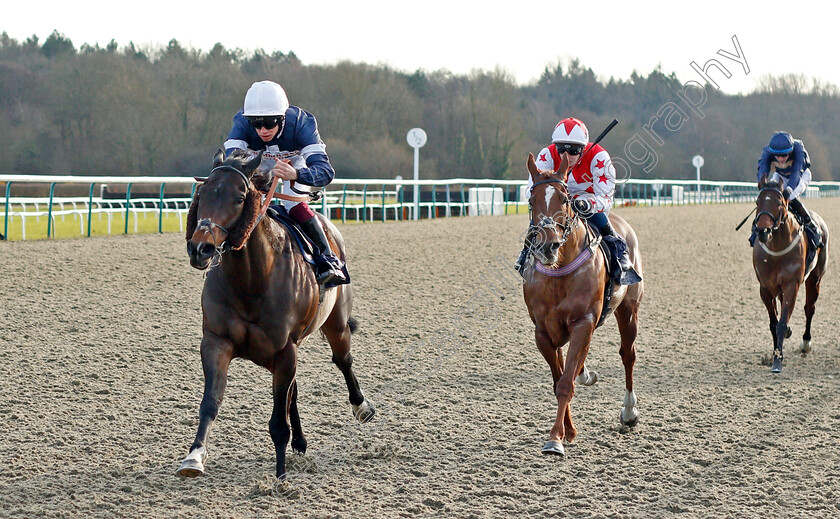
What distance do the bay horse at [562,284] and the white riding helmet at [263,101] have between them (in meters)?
1.34

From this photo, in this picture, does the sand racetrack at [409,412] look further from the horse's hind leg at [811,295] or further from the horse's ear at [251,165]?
the horse's ear at [251,165]

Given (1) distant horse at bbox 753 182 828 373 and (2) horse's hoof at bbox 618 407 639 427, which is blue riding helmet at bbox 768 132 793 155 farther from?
(2) horse's hoof at bbox 618 407 639 427

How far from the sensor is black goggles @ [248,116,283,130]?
423cm

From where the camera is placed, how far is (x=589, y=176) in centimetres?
516

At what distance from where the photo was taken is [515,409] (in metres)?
5.56

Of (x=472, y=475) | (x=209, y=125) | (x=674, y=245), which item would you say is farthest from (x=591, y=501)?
(x=209, y=125)

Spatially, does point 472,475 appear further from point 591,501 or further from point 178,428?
point 178,428

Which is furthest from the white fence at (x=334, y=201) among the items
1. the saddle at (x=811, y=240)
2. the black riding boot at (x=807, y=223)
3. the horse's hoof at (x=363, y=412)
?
the saddle at (x=811, y=240)

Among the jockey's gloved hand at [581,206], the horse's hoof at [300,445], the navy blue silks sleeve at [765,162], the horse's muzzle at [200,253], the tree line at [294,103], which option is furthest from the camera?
the tree line at [294,103]

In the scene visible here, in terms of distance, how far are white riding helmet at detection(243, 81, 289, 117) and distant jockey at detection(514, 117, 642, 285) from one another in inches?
64.5

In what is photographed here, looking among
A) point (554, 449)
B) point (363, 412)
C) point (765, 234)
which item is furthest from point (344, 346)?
point (765, 234)

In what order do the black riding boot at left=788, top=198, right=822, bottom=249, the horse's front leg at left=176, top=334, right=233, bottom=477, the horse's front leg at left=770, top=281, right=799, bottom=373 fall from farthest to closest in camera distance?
the black riding boot at left=788, top=198, right=822, bottom=249
the horse's front leg at left=770, top=281, right=799, bottom=373
the horse's front leg at left=176, top=334, right=233, bottom=477

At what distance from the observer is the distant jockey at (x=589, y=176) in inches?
196

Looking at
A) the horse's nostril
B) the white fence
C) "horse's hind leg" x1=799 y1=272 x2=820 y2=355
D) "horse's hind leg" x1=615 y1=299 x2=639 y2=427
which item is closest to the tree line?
the white fence
